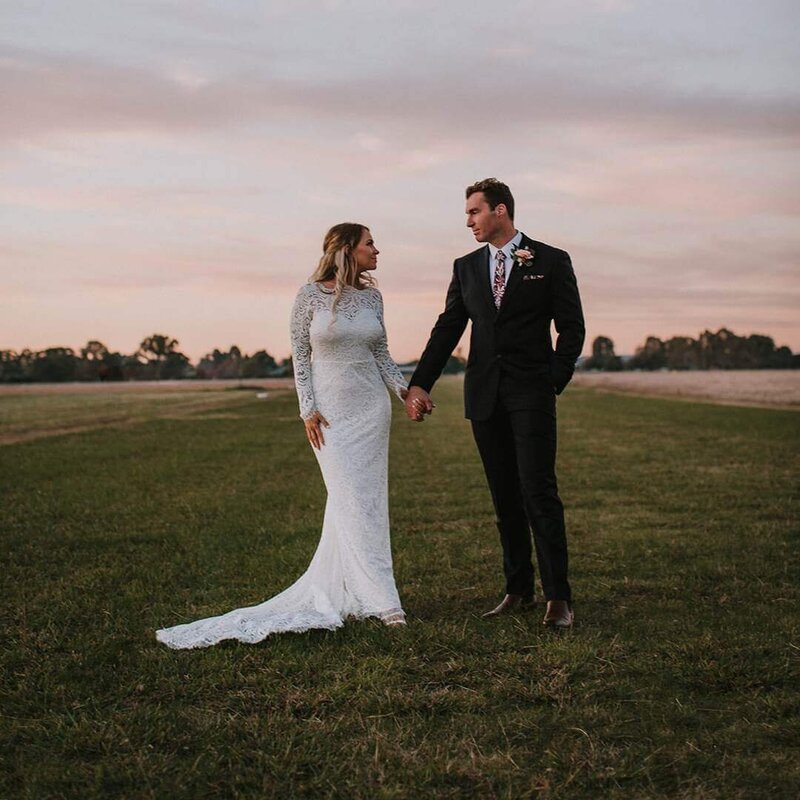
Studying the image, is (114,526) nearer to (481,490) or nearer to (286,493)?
(286,493)

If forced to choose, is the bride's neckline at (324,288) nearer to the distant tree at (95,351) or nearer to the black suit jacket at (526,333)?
the black suit jacket at (526,333)

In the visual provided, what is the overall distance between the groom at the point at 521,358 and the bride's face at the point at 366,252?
1.99 feet

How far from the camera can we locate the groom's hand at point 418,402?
243 inches

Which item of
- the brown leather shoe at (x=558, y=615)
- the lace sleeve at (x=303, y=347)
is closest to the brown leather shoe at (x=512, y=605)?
the brown leather shoe at (x=558, y=615)

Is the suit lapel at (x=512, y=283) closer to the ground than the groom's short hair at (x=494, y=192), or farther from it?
closer to the ground

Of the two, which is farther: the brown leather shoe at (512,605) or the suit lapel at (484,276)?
the brown leather shoe at (512,605)

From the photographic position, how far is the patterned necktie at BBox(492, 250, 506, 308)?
598cm

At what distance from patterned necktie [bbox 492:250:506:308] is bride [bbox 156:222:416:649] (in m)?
0.75

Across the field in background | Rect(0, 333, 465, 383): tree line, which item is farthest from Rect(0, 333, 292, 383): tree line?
the field in background

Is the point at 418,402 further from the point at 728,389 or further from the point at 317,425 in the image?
the point at 728,389

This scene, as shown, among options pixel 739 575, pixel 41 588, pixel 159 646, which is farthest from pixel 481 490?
pixel 159 646

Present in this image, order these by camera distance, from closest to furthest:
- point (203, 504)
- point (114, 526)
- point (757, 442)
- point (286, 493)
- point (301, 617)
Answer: point (301, 617) → point (114, 526) → point (203, 504) → point (286, 493) → point (757, 442)

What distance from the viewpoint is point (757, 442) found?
2153cm

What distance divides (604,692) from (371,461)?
2.14 metres
